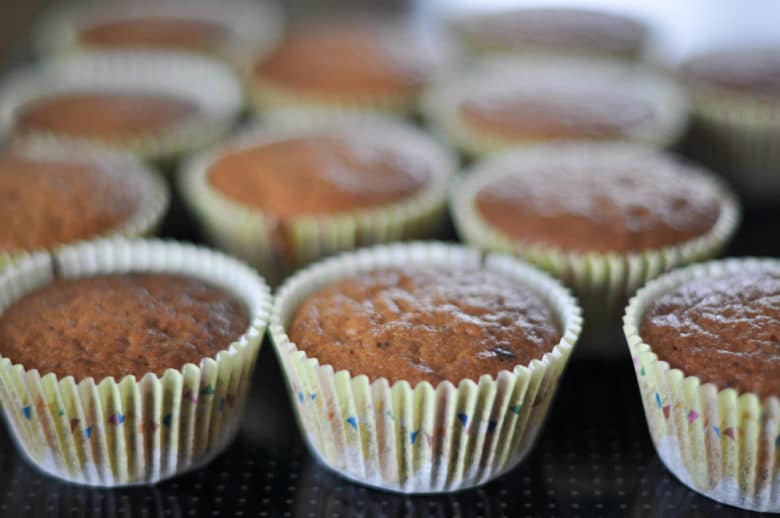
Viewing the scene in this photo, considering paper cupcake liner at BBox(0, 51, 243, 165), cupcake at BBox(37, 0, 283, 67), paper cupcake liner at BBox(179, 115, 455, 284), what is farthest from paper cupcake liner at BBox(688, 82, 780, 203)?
cupcake at BBox(37, 0, 283, 67)

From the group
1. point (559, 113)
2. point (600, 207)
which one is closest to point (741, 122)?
point (559, 113)

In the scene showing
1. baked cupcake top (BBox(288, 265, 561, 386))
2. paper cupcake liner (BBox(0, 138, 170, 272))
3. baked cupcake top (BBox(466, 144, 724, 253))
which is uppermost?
baked cupcake top (BBox(466, 144, 724, 253))

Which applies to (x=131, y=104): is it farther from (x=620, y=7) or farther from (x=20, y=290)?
(x=620, y=7)

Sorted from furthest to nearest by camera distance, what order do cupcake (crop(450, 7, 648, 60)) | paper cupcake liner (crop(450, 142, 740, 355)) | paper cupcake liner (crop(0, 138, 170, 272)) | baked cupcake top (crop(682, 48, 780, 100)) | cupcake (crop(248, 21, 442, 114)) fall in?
cupcake (crop(450, 7, 648, 60))
cupcake (crop(248, 21, 442, 114))
baked cupcake top (crop(682, 48, 780, 100))
paper cupcake liner (crop(0, 138, 170, 272))
paper cupcake liner (crop(450, 142, 740, 355))

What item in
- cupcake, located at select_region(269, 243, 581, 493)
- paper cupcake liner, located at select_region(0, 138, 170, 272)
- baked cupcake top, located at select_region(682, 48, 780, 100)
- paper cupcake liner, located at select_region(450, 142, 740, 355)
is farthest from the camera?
baked cupcake top, located at select_region(682, 48, 780, 100)

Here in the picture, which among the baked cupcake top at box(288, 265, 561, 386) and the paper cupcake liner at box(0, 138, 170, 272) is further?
the paper cupcake liner at box(0, 138, 170, 272)

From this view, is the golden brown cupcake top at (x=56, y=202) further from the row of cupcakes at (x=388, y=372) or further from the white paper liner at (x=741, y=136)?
the white paper liner at (x=741, y=136)

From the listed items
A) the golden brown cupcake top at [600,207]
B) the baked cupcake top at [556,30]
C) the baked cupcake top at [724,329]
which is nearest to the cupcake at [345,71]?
the baked cupcake top at [556,30]

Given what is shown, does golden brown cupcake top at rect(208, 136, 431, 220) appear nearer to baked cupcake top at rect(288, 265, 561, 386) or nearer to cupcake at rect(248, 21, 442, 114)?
baked cupcake top at rect(288, 265, 561, 386)

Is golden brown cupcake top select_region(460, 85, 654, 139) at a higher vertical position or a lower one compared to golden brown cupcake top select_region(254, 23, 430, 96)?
higher
